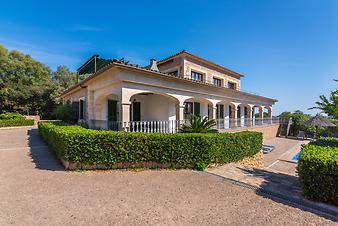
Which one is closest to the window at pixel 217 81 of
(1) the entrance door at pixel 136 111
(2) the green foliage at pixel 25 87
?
(1) the entrance door at pixel 136 111

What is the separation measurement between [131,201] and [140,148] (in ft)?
7.59

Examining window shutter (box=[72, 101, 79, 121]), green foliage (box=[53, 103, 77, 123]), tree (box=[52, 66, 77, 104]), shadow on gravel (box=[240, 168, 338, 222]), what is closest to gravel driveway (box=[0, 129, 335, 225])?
shadow on gravel (box=[240, 168, 338, 222])

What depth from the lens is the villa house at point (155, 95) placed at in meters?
8.84

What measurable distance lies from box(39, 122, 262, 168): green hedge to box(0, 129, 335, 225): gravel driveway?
54cm

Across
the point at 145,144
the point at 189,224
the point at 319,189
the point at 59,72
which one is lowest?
the point at 189,224

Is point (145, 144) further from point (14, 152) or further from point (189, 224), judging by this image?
point (14, 152)

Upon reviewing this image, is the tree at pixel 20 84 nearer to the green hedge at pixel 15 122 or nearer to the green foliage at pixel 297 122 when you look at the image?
the green hedge at pixel 15 122

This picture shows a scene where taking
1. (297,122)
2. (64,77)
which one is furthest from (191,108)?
(64,77)

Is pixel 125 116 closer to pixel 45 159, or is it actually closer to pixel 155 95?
pixel 45 159

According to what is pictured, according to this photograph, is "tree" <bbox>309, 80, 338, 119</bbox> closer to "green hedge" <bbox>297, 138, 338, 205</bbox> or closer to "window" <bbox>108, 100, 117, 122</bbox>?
"green hedge" <bbox>297, 138, 338, 205</bbox>

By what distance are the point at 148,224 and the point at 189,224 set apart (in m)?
0.75

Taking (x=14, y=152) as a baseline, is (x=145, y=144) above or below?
above

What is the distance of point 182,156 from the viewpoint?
639cm

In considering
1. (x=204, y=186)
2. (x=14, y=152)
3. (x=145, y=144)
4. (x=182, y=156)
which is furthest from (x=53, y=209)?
(x=14, y=152)
